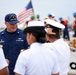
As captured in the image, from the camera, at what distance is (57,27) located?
3238 millimetres

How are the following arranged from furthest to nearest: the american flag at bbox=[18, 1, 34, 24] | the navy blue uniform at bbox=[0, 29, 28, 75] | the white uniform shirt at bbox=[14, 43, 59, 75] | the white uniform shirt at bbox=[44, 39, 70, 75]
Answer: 1. the american flag at bbox=[18, 1, 34, 24]
2. the navy blue uniform at bbox=[0, 29, 28, 75]
3. the white uniform shirt at bbox=[44, 39, 70, 75]
4. the white uniform shirt at bbox=[14, 43, 59, 75]

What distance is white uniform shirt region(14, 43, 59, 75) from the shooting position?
→ 2.62 metres

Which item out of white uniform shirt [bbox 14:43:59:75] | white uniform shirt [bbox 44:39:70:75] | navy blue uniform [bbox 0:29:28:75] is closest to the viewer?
white uniform shirt [bbox 14:43:59:75]

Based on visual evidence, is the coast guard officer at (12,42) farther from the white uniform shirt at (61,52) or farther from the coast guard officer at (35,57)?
the coast guard officer at (35,57)

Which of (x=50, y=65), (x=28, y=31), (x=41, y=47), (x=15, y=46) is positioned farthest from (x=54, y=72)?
(x=15, y=46)

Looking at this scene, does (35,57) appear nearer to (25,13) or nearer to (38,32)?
(38,32)

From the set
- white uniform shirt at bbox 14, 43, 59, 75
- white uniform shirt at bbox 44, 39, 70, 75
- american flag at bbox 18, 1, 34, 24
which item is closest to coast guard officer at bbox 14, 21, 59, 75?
white uniform shirt at bbox 14, 43, 59, 75

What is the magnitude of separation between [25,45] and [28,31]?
1.38m

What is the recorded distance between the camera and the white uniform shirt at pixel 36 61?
8.60ft

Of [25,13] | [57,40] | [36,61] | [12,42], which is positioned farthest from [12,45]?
[25,13]

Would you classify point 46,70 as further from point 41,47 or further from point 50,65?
point 41,47

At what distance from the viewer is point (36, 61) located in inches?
105

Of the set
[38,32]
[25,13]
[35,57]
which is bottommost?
[25,13]

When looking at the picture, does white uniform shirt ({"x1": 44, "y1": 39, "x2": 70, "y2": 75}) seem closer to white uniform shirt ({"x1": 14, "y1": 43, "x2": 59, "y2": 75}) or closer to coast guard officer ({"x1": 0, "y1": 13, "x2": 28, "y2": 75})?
white uniform shirt ({"x1": 14, "y1": 43, "x2": 59, "y2": 75})
